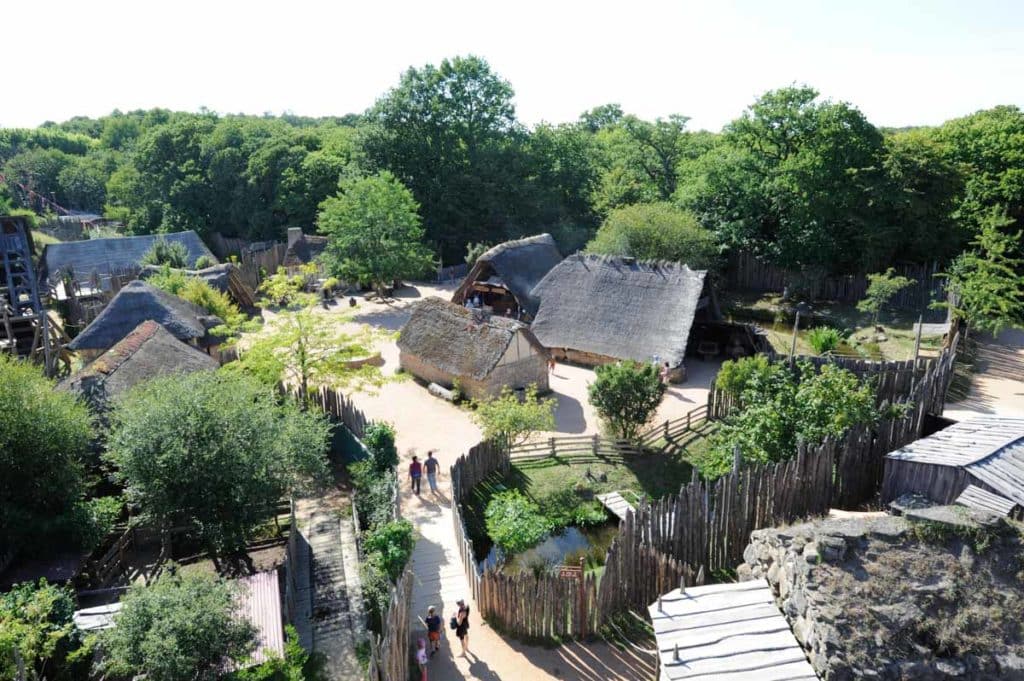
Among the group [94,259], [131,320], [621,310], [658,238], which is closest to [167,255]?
[94,259]

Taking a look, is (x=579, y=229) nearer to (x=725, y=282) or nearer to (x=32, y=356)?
(x=725, y=282)

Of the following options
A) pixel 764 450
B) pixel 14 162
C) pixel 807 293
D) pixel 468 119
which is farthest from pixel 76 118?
pixel 764 450

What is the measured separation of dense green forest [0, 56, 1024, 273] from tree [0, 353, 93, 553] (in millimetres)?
27478

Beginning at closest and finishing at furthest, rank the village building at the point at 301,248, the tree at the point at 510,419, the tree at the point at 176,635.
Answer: the tree at the point at 176,635
the tree at the point at 510,419
the village building at the point at 301,248

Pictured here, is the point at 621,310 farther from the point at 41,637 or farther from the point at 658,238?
the point at 41,637

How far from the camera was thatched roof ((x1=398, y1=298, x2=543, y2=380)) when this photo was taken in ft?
75.6

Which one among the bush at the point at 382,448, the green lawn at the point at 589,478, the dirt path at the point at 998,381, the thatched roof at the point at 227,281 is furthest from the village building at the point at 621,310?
the thatched roof at the point at 227,281

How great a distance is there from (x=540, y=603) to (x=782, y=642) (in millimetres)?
4309

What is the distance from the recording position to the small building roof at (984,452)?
41.0 ft

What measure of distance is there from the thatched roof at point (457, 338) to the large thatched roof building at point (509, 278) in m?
5.80

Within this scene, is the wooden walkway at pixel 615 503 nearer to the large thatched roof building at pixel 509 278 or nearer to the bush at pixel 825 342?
the bush at pixel 825 342

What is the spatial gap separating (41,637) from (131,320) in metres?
16.4

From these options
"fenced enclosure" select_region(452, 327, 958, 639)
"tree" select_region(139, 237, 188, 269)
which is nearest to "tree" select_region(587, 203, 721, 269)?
"fenced enclosure" select_region(452, 327, 958, 639)

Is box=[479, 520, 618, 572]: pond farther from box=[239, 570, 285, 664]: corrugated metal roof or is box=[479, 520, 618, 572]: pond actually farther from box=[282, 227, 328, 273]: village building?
box=[282, 227, 328, 273]: village building
